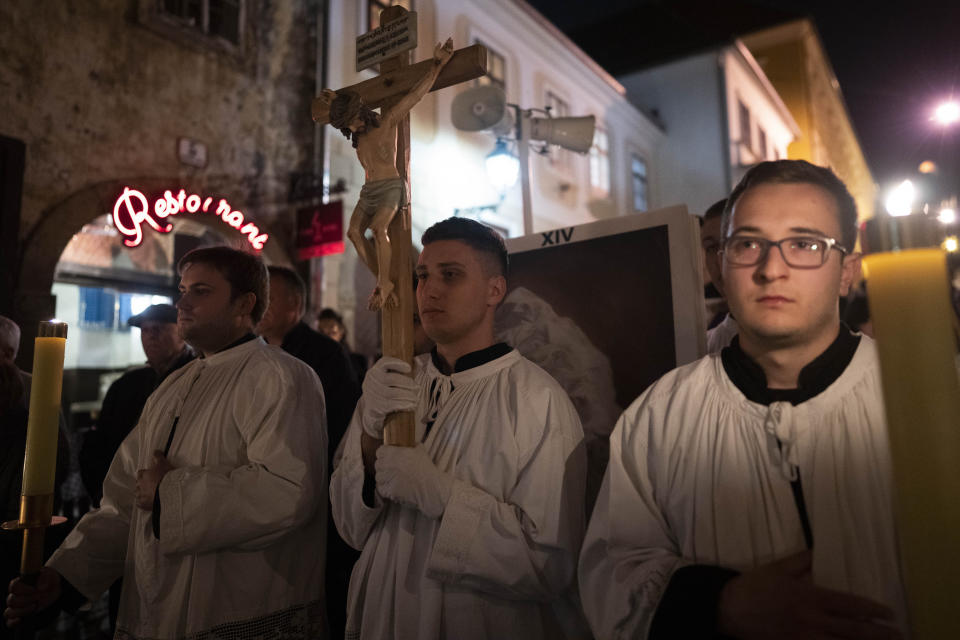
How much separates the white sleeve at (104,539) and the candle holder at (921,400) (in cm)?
253

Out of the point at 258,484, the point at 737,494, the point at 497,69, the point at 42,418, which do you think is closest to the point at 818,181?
the point at 737,494

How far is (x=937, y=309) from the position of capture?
30.6 inches

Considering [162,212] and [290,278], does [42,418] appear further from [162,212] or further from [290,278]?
[162,212]

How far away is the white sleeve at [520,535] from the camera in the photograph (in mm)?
1612

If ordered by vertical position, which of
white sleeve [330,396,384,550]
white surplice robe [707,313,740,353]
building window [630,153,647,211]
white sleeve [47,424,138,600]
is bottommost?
white sleeve [47,424,138,600]

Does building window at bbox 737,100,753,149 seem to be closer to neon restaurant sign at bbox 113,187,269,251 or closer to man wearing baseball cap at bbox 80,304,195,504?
neon restaurant sign at bbox 113,187,269,251

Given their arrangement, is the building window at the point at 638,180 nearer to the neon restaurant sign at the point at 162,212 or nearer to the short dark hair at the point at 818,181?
the neon restaurant sign at the point at 162,212

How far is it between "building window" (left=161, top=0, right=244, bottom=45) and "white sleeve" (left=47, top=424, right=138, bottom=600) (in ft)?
20.3

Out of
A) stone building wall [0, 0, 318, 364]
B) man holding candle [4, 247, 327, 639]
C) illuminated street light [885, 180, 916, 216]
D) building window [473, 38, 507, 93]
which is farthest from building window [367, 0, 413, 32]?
illuminated street light [885, 180, 916, 216]

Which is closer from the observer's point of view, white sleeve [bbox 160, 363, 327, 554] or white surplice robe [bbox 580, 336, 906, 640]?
white surplice robe [bbox 580, 336, 906, 640]

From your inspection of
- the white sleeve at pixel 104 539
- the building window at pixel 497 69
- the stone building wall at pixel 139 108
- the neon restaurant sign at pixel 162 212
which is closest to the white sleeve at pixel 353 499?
the white sleeve at pixel 104 539

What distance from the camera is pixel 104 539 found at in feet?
7.77

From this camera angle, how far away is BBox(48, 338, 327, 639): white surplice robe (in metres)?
2.04

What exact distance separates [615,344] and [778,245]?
1.16 m
